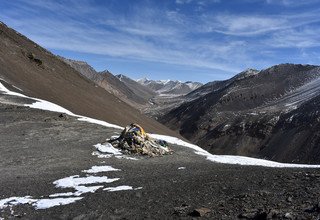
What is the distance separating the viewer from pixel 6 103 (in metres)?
42.6

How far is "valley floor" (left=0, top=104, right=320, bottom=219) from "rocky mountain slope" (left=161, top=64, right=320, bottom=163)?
6529 centimetres

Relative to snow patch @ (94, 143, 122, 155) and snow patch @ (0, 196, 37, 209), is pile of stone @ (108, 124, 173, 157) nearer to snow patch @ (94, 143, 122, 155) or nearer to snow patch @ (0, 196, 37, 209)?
snow patch @ (94, 143, 122, 155)

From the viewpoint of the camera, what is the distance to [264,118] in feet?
386

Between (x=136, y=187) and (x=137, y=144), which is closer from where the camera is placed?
(x=136, y=187)

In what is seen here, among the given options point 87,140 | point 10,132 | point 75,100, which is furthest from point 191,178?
point 75,100

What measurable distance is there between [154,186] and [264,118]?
344 feet

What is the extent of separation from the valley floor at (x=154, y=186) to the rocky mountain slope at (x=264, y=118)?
65292 mm

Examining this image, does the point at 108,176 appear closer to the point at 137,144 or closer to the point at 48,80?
the point at 137,144

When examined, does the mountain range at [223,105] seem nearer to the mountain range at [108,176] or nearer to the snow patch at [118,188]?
the mountain range at [108,176]

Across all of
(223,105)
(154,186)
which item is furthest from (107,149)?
(223,105)

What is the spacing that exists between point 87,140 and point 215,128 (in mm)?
99737

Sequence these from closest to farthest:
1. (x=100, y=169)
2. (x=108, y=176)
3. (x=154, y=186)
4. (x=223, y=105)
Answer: (x=154, y=186)
(x=108, y=176)
(x=100, y=169)
(x=223, y=105)

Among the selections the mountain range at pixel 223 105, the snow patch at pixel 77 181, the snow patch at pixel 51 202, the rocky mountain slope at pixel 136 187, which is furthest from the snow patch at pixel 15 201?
the mountain range at pixel 223 105

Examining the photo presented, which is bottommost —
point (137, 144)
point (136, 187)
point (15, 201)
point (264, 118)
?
point (15, 201)
